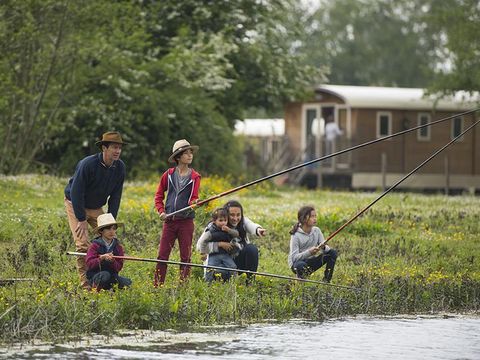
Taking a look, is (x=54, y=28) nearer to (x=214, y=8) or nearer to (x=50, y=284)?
(x=214, y=8)

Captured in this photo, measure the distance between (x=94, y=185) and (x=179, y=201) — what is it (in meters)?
1.01

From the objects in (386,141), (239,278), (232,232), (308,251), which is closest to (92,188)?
(232,232)

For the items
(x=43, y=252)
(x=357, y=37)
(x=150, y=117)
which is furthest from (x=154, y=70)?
(x=357, y=37)

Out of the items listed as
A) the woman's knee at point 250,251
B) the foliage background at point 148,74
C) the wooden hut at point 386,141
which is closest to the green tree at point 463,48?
the foliage background at point 148,74

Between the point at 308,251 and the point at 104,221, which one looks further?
the point at 308,251

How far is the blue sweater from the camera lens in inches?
548

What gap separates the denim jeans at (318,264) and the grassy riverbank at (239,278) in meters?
0.18

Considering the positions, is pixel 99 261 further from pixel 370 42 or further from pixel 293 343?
pixel 370 42

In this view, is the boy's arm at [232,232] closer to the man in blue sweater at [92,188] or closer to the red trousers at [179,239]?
the red trousers at [179,239]

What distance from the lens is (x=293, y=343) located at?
1173 centimetres

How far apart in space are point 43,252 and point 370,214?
9.47m

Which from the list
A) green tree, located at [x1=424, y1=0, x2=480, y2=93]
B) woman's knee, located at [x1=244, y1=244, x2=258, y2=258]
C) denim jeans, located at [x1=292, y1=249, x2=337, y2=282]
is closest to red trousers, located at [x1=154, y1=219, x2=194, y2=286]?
woman's knee, located at [x1=244, y1=244, x2=258, y2=258]

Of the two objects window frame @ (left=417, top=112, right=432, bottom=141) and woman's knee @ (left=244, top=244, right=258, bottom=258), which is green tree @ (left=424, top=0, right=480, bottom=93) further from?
woman's knee @ (left=244, top=244, right=258, bottom=258)

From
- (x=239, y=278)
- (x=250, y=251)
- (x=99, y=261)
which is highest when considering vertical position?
(x=250, y=251)
